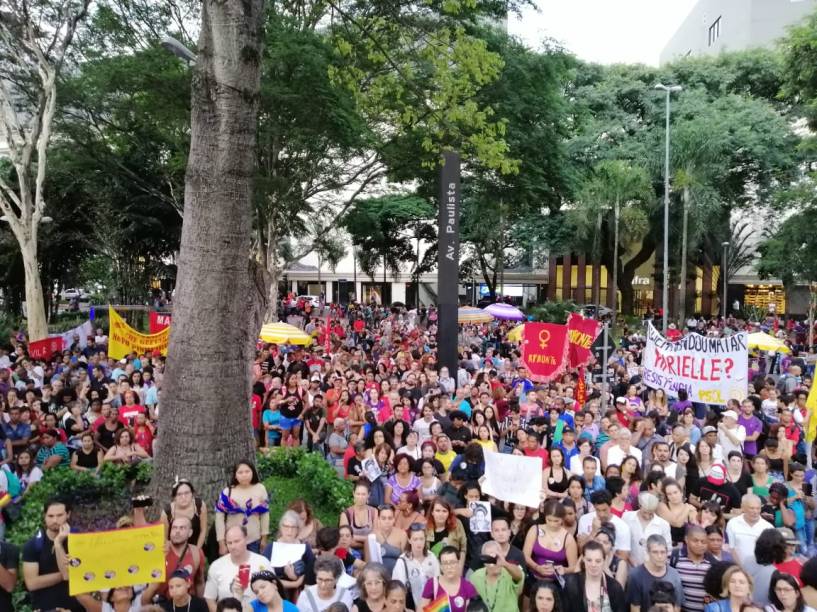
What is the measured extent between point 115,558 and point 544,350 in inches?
366

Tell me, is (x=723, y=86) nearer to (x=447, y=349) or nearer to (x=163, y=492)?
(x=447, y=349)

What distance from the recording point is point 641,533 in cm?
607

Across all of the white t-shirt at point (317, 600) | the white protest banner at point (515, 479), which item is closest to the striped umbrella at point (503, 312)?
the white protest banner at point (515, 479)

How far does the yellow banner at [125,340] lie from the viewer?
14484 millimetres

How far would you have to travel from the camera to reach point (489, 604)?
5.22 m

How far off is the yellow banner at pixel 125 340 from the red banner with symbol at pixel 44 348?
6.89 ft

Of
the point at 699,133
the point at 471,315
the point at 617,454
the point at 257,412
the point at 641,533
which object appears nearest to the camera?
the point at 641,533

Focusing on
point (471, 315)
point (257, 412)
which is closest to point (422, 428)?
point (257, 412)

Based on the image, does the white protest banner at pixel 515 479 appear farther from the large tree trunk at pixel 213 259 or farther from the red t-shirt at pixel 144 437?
the red t-shirt at pixel 144 437

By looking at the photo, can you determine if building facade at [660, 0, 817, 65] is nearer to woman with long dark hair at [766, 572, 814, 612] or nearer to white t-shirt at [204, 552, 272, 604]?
woman with long dark hair at [766, 572, 814, 612]

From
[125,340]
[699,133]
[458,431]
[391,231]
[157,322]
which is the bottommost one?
[458,431]

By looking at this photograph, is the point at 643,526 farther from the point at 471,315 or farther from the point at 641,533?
the point at 471,315

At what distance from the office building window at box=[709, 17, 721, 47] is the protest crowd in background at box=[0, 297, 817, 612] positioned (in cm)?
4633

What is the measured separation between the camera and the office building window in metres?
50.7
